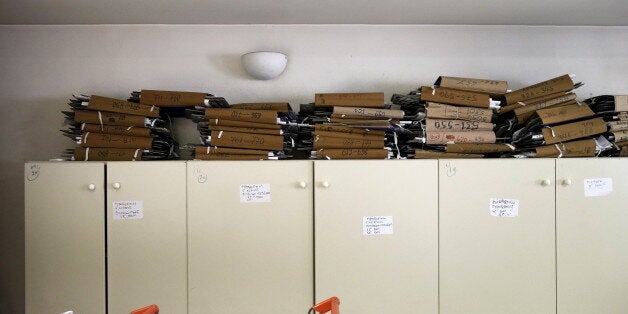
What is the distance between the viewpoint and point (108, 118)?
1.60 m

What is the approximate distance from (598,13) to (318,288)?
2.13m

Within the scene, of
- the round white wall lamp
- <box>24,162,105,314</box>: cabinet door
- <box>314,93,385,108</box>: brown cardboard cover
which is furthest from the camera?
the round white wall lamp

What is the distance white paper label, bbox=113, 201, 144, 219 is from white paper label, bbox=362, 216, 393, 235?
1008 mm

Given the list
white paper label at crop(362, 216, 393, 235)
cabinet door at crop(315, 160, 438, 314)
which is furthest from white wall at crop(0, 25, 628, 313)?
white paper label at crop(362, 216, 393, 235)

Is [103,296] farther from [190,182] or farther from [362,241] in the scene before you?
[362,241]

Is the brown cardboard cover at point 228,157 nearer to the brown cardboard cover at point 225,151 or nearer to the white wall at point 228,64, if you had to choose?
the brown cardboard cover at point 225,151

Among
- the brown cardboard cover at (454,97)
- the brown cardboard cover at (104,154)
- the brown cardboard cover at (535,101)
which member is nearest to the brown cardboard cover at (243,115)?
the brown cardboard cover at (104,154)

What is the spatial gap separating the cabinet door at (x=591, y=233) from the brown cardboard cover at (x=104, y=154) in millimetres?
2019

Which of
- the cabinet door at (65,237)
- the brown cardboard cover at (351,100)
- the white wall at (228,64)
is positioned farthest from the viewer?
the white wall at (228,64)

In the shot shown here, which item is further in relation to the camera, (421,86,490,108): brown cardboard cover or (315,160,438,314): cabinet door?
(421,86,490,108): brown cardboard cover

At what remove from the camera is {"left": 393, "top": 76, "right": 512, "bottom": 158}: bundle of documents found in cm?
164

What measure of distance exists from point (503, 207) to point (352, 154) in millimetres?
739

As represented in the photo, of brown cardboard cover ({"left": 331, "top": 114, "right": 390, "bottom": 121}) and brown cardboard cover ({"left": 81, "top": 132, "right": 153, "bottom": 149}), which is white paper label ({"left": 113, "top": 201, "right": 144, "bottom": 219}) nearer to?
brown cardboard cover ({"left": 81, "top": 132, "right": 153, "bottom": 149})

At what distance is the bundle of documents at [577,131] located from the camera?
161 cm
